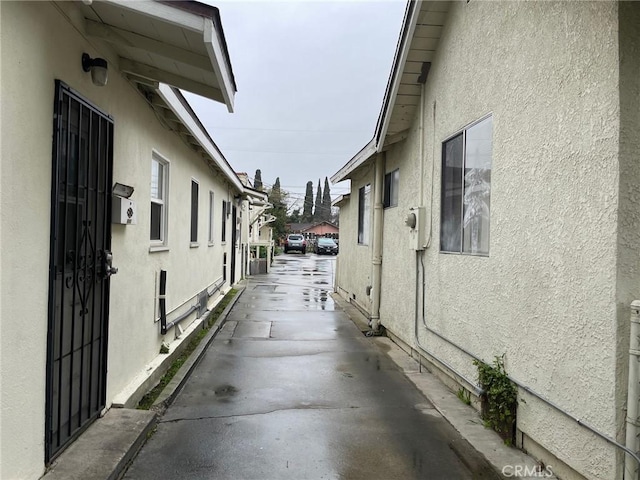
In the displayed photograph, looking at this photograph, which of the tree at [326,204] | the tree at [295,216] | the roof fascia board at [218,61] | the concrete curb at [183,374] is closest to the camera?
the roof fascia board at [218,61]

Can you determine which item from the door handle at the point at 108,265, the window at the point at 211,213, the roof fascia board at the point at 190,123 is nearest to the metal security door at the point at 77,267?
the door handle at the point at 108,265

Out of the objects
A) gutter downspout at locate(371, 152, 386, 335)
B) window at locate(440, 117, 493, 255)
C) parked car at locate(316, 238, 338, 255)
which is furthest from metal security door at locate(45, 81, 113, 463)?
parked car at locate(316, 238, 338, 255)

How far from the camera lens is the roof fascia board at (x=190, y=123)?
204 inches

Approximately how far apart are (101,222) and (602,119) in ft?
12.3

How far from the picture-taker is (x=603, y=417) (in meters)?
2.98

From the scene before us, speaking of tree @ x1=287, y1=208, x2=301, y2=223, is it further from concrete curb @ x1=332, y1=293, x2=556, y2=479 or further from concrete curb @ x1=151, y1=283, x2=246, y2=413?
concrete curb @ x1=332, y1=293, x2=556, y2=479

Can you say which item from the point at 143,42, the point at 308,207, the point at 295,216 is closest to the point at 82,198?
the point at 143,42

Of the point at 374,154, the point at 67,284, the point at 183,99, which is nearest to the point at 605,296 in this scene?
the point at 67,284

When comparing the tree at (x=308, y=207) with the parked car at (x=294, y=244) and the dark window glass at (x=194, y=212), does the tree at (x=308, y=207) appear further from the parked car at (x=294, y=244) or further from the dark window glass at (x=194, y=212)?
the dark window glass at (x=194, y=212)

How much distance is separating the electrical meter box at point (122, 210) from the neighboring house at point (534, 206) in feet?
11.1

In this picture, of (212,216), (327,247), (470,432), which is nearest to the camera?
(470,432)

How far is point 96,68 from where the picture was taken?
3592mm

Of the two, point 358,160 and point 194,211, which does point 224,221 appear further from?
point 358,160

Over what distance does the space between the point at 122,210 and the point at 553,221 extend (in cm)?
351
